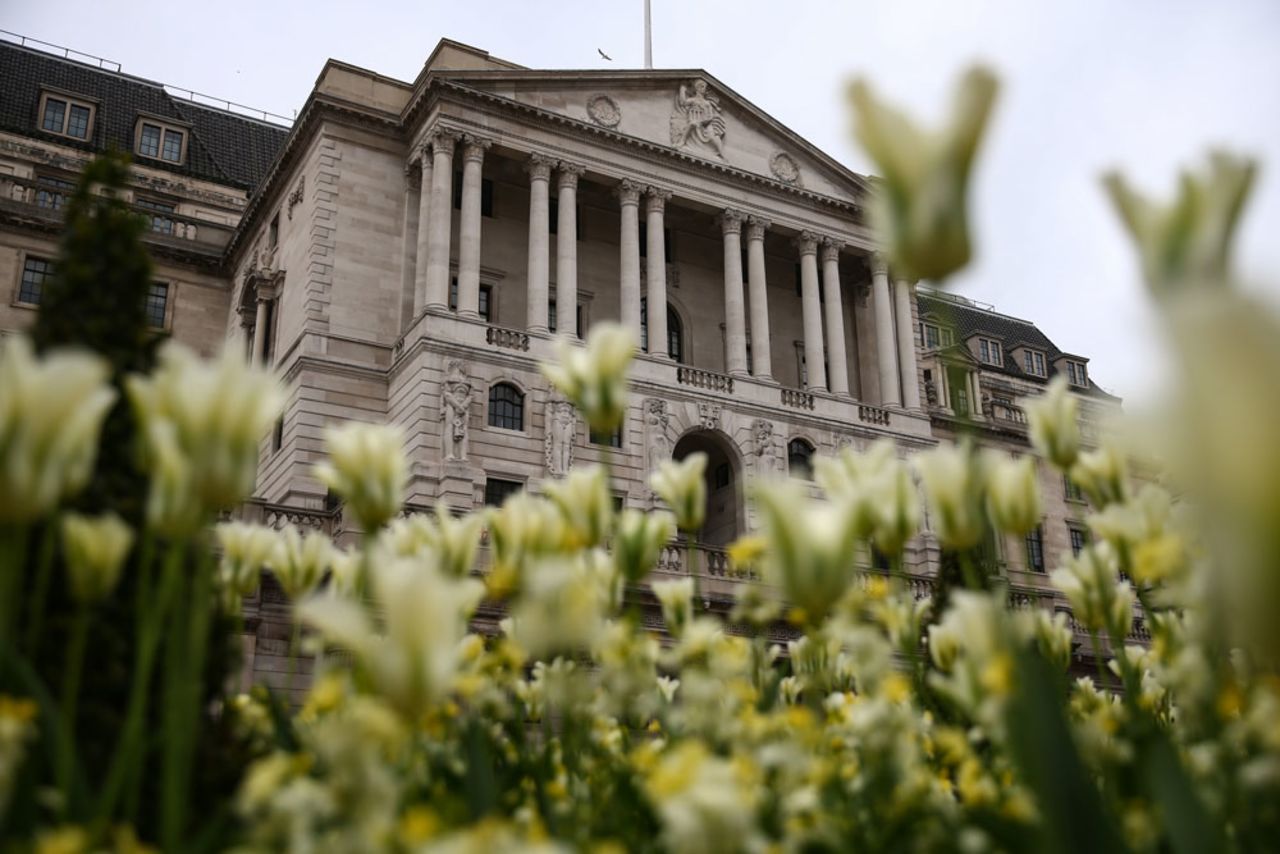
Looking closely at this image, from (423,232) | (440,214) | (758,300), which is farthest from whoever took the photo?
(758,300)

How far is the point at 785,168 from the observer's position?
136 ft

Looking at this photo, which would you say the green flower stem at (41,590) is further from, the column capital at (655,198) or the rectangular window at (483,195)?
the column capital at (655,198)

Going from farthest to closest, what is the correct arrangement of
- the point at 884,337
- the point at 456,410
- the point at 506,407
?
1. the point at 884,337
2. the point at 506,407
3. the point at 456,410

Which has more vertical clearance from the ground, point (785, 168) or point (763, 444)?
point (785, 168)

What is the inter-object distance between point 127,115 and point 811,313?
3649cm

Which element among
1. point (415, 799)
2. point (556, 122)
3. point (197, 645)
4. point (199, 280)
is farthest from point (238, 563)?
point (199, 280)

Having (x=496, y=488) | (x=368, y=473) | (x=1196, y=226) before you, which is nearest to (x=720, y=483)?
(x=496, y=488)

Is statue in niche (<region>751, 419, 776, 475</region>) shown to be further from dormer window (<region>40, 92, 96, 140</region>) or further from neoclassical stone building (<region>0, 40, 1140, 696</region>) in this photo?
dormer window (<region>40, 92, 96, 140</region>)

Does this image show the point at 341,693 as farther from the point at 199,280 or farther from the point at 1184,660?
the point at 199,280

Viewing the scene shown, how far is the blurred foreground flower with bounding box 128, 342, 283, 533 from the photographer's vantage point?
2.67 m

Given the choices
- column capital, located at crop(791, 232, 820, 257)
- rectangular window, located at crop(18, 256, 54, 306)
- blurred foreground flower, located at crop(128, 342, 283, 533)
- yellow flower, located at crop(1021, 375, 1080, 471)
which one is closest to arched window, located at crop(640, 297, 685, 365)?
column capital, located at crop(791, 232, 820, 257)

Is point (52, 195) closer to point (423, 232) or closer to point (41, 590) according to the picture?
point (423, 232)

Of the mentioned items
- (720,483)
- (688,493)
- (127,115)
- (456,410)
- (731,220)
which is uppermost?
(127,115)

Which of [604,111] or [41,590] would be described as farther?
[604,111]
